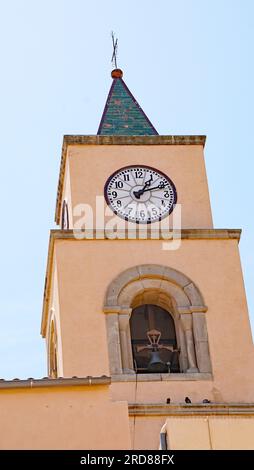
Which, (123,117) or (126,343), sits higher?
(123,117)

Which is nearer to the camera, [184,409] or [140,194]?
[184,409]

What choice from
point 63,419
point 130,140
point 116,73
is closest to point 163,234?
point 130,140

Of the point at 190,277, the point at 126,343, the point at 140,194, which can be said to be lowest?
the point at 126,343

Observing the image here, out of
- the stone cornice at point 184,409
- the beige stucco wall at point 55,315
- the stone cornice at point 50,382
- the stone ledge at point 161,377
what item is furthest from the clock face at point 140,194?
the stone cornice at point 50,382

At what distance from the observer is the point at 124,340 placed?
24.5 meters

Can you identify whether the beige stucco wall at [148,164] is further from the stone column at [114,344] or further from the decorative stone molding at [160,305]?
the stone column at [114,344]

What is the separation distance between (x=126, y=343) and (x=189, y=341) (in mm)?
1019

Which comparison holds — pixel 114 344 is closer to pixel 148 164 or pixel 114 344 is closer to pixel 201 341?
pixel 201 341

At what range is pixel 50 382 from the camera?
1877cm

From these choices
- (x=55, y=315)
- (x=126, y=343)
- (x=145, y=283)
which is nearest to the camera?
(x=126, y=343)

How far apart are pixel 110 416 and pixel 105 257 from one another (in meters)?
7.11

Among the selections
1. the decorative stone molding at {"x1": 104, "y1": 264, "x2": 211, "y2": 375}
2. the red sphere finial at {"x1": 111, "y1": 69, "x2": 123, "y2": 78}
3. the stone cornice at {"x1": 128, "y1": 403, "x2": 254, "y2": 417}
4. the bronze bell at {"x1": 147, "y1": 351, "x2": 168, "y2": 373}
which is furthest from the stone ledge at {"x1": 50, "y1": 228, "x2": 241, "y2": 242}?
the red sphere finial at {"x1": 111, "y1": 69, "x2": 123, "y2": 78}
